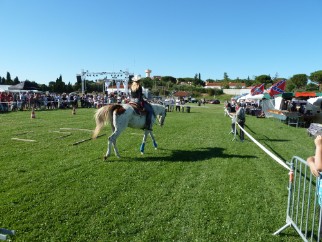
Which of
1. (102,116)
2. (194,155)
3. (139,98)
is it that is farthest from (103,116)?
(194,155)

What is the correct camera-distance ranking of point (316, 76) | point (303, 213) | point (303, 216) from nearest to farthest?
point (303, 216), point (303, 213), point (316, 76)

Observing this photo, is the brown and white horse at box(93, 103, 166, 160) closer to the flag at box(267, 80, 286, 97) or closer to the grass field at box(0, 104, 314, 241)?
the grass field at box(0, 104, 314, 241)

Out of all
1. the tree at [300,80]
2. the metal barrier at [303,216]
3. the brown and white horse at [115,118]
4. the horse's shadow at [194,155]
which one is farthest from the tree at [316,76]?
the metal barrier at [303,216]

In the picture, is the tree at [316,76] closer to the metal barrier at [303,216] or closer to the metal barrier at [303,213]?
the metal barrier at [303,213]

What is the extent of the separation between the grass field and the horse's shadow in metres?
0.04

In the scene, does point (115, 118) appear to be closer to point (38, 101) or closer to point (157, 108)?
point (157, 108)

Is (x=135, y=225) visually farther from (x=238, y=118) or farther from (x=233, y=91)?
(x=233, y=91)

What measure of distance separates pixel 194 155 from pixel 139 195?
4.28 meters

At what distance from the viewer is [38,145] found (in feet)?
33.7

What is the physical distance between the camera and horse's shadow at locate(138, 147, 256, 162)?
897 centimetres

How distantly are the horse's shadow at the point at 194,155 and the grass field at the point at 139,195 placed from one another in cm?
4

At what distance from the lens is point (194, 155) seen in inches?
382

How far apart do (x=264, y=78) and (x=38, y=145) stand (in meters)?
139

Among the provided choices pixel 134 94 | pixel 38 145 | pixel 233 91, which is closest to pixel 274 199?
pixel 134 94
